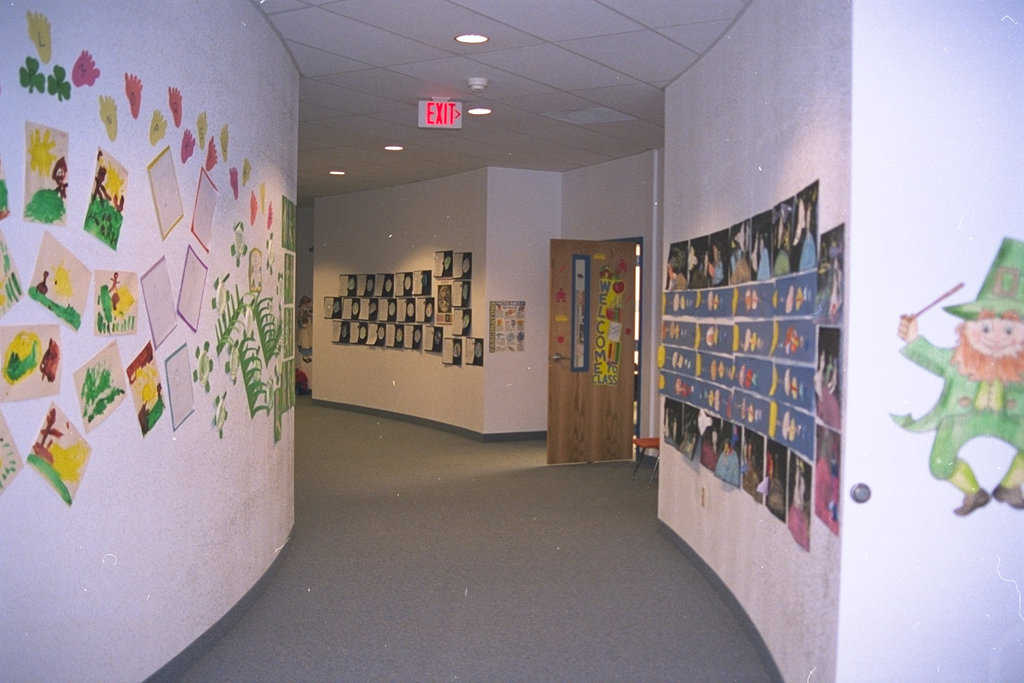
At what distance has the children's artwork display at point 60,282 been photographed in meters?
2.65

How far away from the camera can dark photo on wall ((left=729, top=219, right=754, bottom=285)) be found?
4250 millimetres

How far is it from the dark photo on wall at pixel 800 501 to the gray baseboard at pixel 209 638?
2.35 metres

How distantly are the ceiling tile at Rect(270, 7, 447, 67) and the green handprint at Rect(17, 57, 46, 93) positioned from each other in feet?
7.16

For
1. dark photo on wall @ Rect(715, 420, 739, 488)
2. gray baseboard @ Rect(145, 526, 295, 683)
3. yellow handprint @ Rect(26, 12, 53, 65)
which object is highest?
yellow handprint @ Rect(26, 12, 53, 65)

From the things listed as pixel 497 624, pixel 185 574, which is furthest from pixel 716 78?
pixel 185 574

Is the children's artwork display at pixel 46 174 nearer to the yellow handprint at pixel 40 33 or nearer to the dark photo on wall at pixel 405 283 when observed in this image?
the yellow handprint at pixel 40 33

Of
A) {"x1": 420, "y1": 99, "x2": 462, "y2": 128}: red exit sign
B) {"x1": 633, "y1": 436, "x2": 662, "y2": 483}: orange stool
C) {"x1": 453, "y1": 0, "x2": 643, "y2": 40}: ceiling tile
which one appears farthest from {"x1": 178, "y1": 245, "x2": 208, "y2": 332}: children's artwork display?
{"x1": 633, "y1": 436, "x2": 662, "y2": 483}: orange stool

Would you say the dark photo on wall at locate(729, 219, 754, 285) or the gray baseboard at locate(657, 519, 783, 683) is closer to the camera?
the gray baseboard at locate(657, 519, 783, 683)

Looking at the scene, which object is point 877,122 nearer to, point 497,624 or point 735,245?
point 735,245

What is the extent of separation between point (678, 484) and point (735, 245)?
1.81 meters

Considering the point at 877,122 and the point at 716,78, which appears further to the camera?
the point at 716,78

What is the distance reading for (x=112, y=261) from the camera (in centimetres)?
306

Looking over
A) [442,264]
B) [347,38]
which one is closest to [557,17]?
[347,38]

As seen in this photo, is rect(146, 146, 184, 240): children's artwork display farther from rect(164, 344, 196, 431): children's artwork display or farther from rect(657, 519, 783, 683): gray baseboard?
rect(657, 519, 783, 683): gray baseboard
